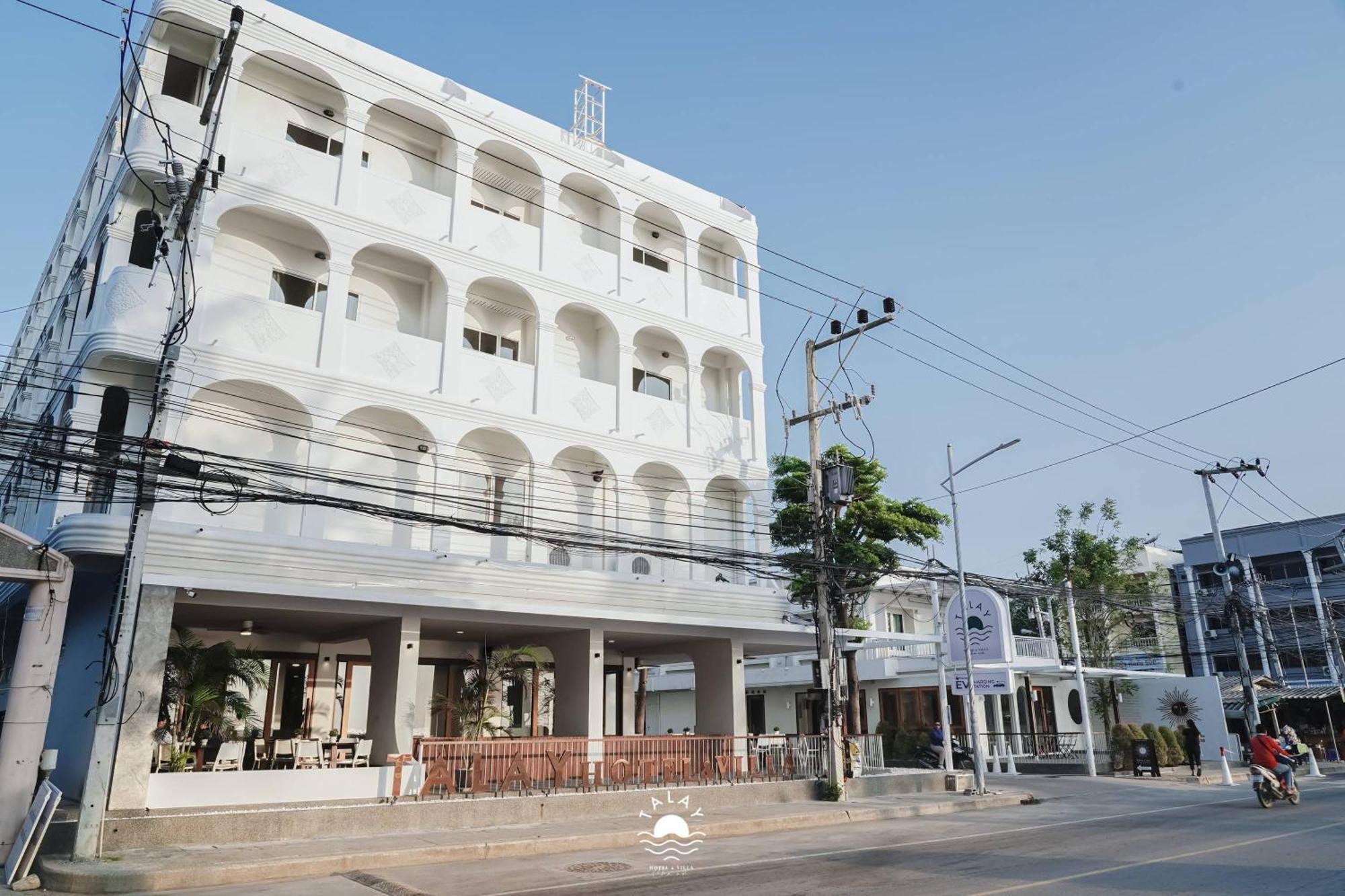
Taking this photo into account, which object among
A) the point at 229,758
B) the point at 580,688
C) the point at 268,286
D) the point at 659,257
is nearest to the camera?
the point at 229,758

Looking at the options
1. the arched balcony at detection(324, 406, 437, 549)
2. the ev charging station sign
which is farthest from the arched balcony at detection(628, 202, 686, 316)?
the ev charging station sign

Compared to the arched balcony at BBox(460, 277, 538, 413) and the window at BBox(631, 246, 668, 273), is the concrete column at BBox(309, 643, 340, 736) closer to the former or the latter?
the arched balcony at BBox(460, 277, 538, 413)

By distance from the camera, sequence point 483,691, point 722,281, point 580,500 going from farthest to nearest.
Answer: point 722,281 < point 580,500 < point 483,691

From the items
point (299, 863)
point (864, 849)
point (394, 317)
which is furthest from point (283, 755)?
point (864, 849)

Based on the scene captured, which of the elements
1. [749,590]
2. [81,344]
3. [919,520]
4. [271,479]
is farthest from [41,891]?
[919,520]

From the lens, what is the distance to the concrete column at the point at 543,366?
22.2m

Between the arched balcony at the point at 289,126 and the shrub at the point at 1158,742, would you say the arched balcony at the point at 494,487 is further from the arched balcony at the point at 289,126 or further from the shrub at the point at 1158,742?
the shrub at the point at 1158,742

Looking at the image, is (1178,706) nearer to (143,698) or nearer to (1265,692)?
(1265,692)

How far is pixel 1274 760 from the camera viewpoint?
19.2 m

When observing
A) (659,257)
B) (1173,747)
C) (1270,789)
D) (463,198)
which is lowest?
(1270,789)

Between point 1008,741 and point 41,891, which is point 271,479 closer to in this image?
point 41,891

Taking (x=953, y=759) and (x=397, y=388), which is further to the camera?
(x=953, y=759)

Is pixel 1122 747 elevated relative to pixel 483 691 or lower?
lower

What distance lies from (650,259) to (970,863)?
19.0 meters
